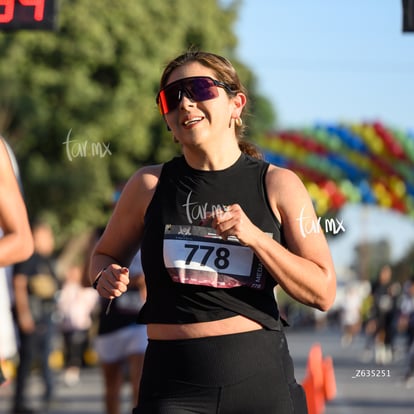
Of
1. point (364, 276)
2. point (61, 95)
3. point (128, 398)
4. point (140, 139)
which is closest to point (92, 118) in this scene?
point (140, 139)

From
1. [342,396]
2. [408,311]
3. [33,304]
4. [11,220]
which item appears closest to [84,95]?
[408,311]

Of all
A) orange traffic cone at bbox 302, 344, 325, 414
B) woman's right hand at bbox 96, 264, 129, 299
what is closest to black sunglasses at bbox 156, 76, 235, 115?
woman's right hand at bbox 96, 264, 129, 299

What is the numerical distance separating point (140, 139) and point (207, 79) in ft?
67.5

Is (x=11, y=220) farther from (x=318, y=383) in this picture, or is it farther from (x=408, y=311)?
(x=408, y=311)

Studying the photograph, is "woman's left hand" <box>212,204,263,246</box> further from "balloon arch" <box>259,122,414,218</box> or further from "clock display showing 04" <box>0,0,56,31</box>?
"balloon arch" <box>259,122,414,218</box>

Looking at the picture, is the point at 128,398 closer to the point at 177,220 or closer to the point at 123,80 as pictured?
the point at 177,220

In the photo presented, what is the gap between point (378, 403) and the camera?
12586 mm

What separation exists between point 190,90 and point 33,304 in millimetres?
7843

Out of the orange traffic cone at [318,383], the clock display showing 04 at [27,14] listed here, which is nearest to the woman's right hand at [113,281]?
the clock display showing 04 at [27,14]

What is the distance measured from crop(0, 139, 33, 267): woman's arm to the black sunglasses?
52 cm

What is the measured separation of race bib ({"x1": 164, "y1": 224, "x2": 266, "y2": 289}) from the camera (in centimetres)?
365

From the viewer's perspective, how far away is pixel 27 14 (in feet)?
15.4

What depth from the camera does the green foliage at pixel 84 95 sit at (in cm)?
2559

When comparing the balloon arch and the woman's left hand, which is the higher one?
the woman's left hand
